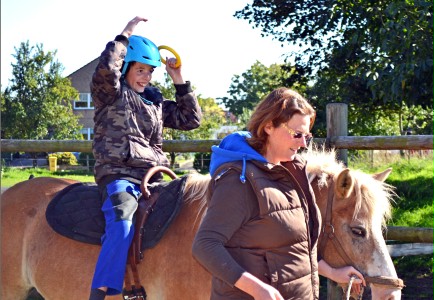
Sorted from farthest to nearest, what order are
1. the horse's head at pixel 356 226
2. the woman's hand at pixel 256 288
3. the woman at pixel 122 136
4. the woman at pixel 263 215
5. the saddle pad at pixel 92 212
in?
the saddle pad at pixel 92 212 → the woman at pixel 122 136 → the horse's head at pixel 356 226 → the woman at pixel 263 215 → the woman's hand at pixel 256 288

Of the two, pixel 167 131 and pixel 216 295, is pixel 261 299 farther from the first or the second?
pixel 167 131

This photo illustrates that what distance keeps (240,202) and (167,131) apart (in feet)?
75.5

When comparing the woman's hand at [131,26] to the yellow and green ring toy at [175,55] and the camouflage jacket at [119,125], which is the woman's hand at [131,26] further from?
the yellow and green ring toy at [175,55]

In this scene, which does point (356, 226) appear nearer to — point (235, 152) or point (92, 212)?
point (235, 152)

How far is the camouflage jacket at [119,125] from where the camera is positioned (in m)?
3.58

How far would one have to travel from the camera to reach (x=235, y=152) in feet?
8.25

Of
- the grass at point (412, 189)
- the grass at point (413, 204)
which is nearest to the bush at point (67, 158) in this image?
the grass at point (413, 204)

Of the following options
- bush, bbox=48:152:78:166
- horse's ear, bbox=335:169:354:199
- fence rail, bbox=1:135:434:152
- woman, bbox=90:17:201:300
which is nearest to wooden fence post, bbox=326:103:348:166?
fence rail, bbox=1:135:434:152

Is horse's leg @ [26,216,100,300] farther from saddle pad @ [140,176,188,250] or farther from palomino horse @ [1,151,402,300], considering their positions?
saddle pad @ [140,176,188,250]

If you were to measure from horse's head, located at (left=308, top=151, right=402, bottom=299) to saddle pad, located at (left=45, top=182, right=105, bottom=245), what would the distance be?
1321 millimetres

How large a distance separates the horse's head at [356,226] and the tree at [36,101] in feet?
95.4

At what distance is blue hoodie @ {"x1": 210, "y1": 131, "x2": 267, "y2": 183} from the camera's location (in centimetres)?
249

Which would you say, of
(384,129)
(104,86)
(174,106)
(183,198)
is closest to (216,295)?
(183,198)

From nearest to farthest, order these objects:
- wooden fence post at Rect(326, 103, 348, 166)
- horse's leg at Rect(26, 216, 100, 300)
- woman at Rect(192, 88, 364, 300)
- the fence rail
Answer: woman at Rect(192, 88, 364, 300)
horse's leg at Rect(26, 216, 100, 300)
the fence rail
wooden fence post at Rect(326, 103, 348, 166)
